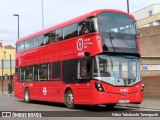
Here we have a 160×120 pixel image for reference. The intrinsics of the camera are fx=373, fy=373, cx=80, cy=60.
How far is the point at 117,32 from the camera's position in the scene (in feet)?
56.4

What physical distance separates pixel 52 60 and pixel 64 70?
1.77 meters

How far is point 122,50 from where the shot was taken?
676 inches

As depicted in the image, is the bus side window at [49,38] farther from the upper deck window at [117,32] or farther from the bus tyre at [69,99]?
the upper deck window at [117,32]

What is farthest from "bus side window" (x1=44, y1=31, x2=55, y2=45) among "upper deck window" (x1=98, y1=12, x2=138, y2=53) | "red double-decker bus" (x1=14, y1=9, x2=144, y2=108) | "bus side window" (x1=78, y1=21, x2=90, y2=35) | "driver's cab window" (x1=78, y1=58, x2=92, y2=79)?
"upper deck window" (x1=98, y1=12, x2=138, y2=53)

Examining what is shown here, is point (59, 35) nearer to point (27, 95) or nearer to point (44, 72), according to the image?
point (44, 72)

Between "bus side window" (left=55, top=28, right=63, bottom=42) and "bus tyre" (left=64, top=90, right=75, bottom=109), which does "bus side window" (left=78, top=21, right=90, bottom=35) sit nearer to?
"bus side window" (left=55, top=28, right=63, bottom=42)

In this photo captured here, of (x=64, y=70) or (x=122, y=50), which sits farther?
(x=64, y=70)

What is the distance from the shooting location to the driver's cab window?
17.2 meters

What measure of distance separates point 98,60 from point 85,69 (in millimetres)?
1118

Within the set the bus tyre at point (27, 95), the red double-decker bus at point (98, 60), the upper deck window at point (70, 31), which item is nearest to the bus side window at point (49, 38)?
the red double-decker bus at point (98, 60)

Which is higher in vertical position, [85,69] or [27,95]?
[85,69]

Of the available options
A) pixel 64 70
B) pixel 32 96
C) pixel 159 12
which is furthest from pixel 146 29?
pixel 64 70

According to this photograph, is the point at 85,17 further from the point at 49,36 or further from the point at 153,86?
the point at 153,86

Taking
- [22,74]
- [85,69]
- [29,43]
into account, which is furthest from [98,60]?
[22,74]
